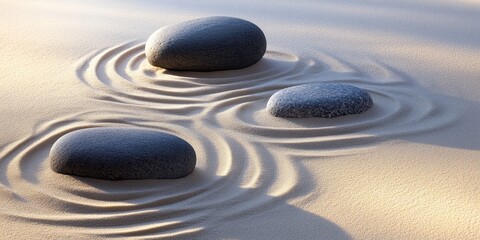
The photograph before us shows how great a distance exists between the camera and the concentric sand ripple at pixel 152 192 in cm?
171

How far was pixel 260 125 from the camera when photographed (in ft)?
7.40

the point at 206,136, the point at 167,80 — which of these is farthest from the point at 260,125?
the point at 167,80

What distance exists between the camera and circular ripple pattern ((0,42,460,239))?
1.76 meters

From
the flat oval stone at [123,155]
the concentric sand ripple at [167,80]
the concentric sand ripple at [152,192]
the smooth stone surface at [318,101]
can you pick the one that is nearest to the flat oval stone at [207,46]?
the concentric sand ripple at [167,80]

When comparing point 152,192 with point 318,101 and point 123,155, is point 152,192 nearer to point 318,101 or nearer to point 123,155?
point 123,155

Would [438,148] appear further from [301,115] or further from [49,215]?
[49,215]

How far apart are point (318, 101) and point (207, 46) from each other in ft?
1.74

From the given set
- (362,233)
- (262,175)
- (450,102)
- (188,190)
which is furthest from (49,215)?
(450,102)

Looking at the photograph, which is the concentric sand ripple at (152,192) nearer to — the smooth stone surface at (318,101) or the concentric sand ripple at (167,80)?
the smooth stone surface at (318,101)

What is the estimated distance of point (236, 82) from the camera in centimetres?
262

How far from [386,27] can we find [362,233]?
5.62 ft

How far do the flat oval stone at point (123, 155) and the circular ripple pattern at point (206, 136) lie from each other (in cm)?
2

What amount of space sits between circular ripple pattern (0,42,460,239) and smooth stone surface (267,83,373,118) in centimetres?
2

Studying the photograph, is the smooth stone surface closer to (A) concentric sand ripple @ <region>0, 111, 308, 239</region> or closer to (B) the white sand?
(B) the white sand
